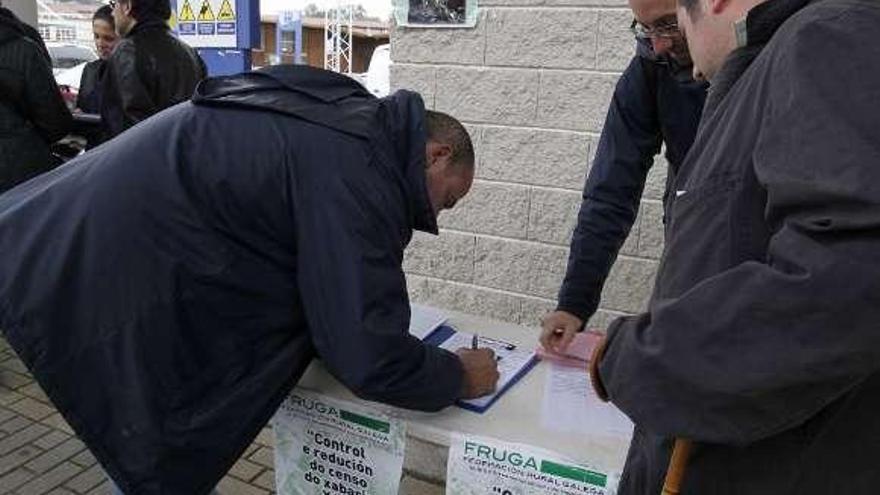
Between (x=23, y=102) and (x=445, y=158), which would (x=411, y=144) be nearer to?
(x=445, y=158)

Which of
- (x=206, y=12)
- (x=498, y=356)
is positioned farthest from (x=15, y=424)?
(x=206, y=12)

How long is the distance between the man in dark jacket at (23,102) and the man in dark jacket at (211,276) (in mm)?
2077

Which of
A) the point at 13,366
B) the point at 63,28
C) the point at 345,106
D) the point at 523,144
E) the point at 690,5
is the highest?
the point at 690,5

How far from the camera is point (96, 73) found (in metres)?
4.00

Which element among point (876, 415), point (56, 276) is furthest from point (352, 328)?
point (876, 415)

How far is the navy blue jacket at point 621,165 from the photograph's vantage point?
2.00 meters

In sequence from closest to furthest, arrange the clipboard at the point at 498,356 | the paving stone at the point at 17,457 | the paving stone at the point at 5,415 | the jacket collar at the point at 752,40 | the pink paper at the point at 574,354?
1. the jacket collar at the point at 752,40
2. the clipboard at the point at 498,356
3. the pink paper at the point at 574,354
4. the paving stone at the point at 17,457
5. the paving stone at the point at 5,415

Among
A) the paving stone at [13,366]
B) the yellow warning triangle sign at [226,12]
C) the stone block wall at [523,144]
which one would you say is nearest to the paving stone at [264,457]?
the stone block wall at [523,144]

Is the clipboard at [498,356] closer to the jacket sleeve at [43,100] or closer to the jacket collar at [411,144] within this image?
the jacket collar at [411,144]

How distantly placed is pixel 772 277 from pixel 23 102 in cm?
346

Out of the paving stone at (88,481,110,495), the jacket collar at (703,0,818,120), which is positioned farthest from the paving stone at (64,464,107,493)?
the jacket collar at (703,0,818,120)

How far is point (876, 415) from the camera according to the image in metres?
0.93

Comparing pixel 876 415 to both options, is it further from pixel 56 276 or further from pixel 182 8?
pixel 182 8

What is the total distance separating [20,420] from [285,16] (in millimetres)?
12306
